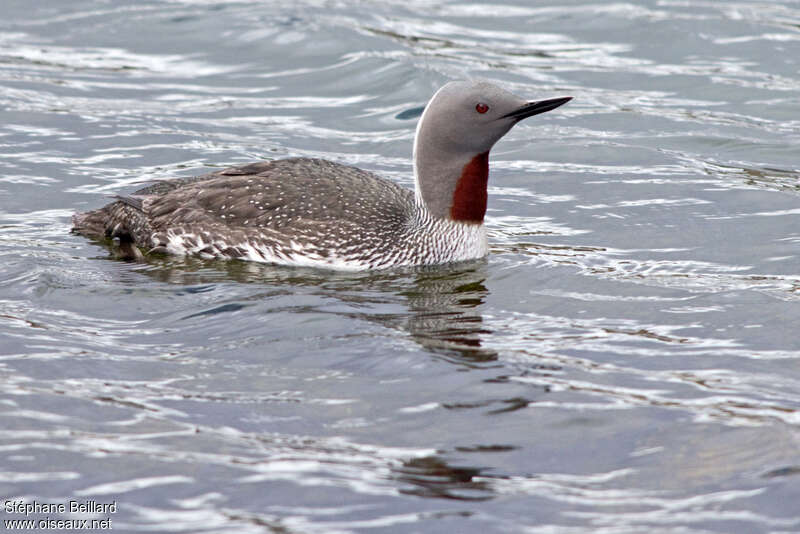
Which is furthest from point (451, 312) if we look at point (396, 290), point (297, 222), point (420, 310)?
point (297, 222)

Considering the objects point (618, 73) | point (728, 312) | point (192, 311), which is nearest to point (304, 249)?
point (192, 311)

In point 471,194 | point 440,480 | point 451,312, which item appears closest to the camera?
point 440,480

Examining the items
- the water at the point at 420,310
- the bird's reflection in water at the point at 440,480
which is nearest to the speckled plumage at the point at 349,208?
the water at the point at 420,310

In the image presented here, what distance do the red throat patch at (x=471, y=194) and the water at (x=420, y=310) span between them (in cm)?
47

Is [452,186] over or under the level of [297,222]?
over

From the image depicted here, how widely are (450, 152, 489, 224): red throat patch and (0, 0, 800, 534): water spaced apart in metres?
0.47

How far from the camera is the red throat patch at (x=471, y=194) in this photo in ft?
29.1

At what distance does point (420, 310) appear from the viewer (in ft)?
26.1

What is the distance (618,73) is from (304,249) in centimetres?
650

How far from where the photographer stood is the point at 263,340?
7.29 metres

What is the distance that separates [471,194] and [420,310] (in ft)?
4.34

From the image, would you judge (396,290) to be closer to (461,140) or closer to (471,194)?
(471,194)

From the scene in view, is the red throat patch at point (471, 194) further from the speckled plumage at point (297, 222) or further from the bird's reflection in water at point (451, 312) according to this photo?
the bird's reflection in water at point (451, 312)

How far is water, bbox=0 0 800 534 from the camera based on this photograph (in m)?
5.57
